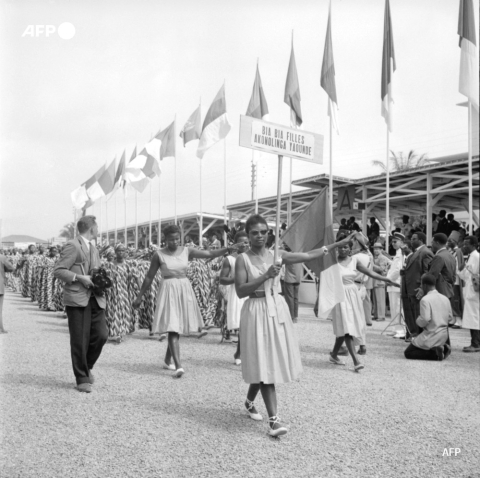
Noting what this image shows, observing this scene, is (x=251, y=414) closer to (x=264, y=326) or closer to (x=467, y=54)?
(x=264, y=326)

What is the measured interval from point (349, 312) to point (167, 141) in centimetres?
1527

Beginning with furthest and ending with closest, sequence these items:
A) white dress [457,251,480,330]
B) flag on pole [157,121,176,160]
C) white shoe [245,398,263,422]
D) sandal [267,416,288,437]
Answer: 1. flag on pole [157,121,176,160]
2. white dress [457,251,480,330]
3. white shoe [245,398,263,422]
4. sandal [267,416,288,437]

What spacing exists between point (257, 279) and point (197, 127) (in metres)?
16.6

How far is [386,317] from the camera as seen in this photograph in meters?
13.9

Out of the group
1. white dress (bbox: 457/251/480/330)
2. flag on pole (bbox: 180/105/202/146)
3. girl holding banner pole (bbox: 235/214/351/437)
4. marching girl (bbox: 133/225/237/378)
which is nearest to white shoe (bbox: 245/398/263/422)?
girl holding banner pole (bbox: 235/214/351/437)

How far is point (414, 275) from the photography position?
910cm

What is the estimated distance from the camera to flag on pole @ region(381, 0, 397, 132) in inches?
584

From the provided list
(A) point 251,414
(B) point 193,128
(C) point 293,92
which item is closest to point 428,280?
(A) point 251,414

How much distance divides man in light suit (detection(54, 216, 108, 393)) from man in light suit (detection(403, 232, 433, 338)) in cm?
544

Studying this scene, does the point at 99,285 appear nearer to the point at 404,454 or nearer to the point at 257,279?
the point at 257,279

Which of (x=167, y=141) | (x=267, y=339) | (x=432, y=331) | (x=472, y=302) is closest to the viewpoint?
(x=267, y=339)

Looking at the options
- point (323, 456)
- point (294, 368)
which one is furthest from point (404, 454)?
point (294, 368)

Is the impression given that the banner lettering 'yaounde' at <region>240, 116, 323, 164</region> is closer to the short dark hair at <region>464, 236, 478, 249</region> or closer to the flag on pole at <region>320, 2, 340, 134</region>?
the short dark hair at <region>464, 236, 478, 249</region>

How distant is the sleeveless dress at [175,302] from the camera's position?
674 cm
